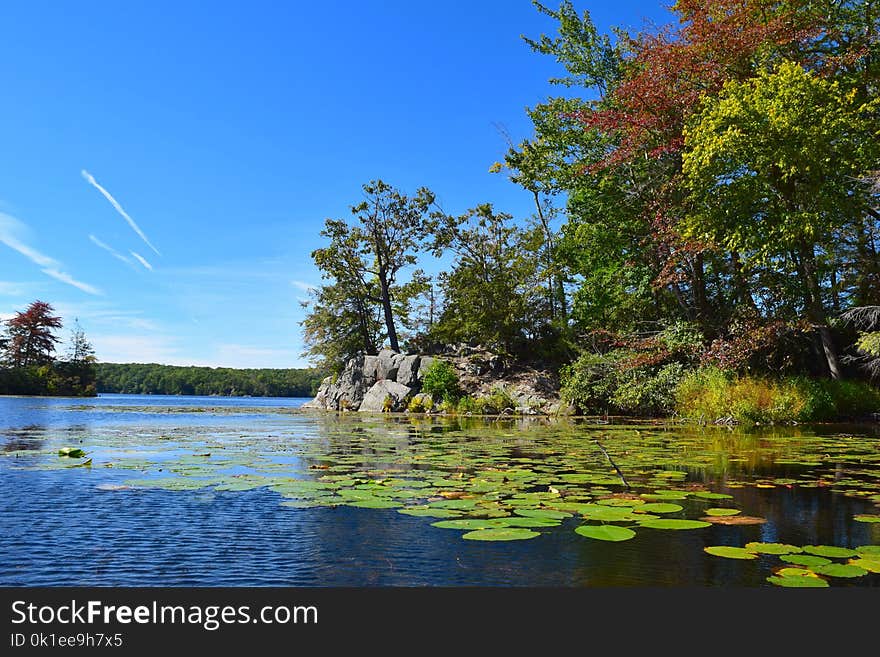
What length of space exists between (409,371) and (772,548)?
2442cm

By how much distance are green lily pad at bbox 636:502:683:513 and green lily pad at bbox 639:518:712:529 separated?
0.27 metres

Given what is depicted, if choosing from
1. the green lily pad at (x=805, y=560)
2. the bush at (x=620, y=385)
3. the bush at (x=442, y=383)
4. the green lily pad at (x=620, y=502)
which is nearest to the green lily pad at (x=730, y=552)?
the green lily pad at (x=805, y=560)

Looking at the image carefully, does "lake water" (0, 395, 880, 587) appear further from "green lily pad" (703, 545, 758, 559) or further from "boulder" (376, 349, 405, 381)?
"boulder" (376, 349, 405, 381)

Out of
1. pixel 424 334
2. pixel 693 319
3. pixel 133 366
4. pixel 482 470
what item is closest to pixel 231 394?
pixel 133 366

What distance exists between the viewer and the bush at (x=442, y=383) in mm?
24500

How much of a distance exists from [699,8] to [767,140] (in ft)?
17.4

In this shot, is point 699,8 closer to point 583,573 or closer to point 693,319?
point 693,319

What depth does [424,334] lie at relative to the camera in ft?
104

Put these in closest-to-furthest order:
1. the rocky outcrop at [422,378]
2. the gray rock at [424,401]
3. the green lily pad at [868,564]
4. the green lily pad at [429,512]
→ the green lily pad at [868,564]
the green lily pad at [429,512]
the rocky outcrop at [422,378]
the gray rock at [424,401]

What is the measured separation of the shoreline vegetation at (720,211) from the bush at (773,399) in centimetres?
5

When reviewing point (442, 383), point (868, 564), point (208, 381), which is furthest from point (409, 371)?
point (208, 381)

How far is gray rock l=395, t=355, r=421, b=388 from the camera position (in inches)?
1067

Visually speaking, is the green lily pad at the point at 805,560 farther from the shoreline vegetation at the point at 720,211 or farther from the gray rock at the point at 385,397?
the gray rock at the point at 385,397

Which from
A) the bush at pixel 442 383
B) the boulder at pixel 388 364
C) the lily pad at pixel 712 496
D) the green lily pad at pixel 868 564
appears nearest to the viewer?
the green lily pad at pixel 868 564
